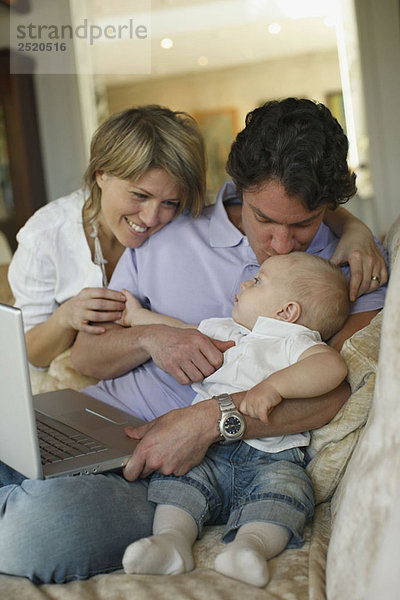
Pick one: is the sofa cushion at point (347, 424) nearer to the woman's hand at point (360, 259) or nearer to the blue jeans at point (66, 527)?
the woman's hand at point (360, 259)

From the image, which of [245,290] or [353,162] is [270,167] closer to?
[245,290]

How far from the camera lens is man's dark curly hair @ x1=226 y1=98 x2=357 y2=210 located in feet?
5.17

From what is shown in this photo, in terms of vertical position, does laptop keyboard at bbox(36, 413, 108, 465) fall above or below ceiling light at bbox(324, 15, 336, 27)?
below

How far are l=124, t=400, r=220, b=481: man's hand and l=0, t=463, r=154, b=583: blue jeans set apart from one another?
9cm

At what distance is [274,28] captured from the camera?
281 inches

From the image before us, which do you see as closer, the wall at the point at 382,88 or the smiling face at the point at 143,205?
the smiling face at the point at 143,205

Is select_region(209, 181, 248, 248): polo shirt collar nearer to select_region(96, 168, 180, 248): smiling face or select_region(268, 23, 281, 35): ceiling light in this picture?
select_region(96, 168, 180, 248): smiling face

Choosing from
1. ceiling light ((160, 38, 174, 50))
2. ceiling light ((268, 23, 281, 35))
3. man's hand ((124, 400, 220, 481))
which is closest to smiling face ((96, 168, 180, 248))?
man's hand ((124, 400, 220, 481))

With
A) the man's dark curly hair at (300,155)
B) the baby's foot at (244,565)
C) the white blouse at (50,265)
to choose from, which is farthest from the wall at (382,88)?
the baby's foot at (244,565)

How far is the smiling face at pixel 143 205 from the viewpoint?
197 centimetres

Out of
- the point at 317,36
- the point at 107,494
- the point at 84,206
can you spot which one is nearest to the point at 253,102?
the point at 317,36

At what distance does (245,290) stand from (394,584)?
82 cm

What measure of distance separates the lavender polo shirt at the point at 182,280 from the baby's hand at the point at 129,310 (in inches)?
1.4

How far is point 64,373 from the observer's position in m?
2.12
